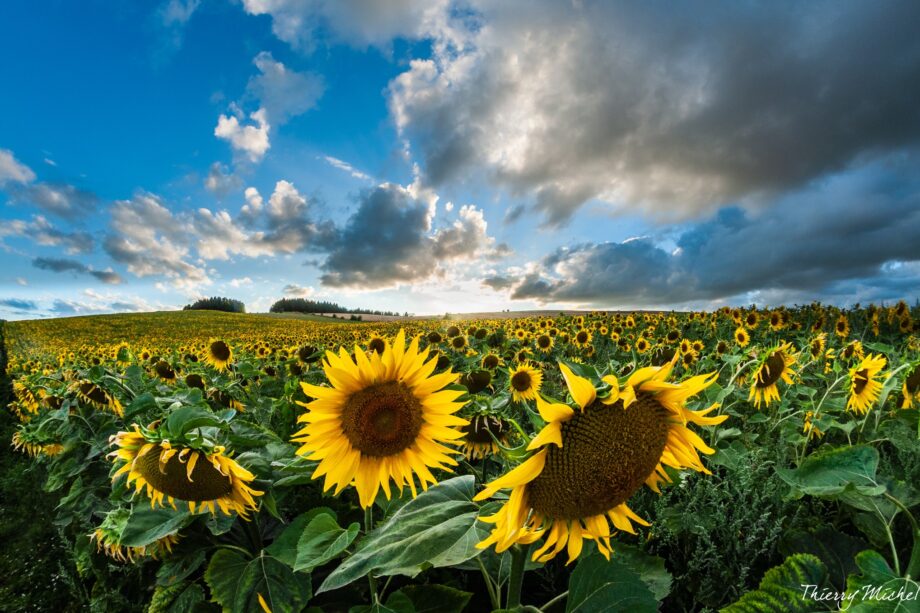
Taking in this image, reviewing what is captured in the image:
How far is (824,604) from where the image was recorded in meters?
1.70

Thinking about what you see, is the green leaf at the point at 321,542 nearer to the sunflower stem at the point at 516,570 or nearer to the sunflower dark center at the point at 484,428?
the sunflower stem at the point at 516,570

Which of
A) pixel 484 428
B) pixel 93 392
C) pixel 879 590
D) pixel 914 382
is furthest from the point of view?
pixel 93 392

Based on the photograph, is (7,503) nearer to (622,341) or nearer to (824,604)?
(824,604)

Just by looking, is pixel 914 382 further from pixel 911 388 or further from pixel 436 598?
pixel 436 598

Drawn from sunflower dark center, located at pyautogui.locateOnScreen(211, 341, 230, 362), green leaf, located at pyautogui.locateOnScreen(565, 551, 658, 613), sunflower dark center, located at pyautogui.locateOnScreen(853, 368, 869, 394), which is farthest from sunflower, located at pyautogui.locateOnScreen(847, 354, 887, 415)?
sunflower dark center, located at pyautogui.locateOnScreen(211, 341, 230, 362)

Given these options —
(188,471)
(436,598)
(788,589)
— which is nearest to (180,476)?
(188,471)

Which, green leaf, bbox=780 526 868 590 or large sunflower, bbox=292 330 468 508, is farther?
green leaf, bbox=780 526 868 590

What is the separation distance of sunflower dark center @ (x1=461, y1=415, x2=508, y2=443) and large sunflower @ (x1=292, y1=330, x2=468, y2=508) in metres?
0.78

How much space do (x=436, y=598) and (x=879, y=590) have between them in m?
1.61

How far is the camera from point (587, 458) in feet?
3.98

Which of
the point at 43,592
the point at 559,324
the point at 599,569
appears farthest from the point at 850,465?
the point at 559,324

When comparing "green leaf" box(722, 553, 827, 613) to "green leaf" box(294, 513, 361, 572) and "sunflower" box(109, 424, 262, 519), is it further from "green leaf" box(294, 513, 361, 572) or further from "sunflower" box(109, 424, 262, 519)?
"sunflower" box(109, 424, 262, 519)

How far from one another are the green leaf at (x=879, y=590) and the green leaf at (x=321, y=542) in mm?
1727

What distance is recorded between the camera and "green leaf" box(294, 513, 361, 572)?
5.36 feet
